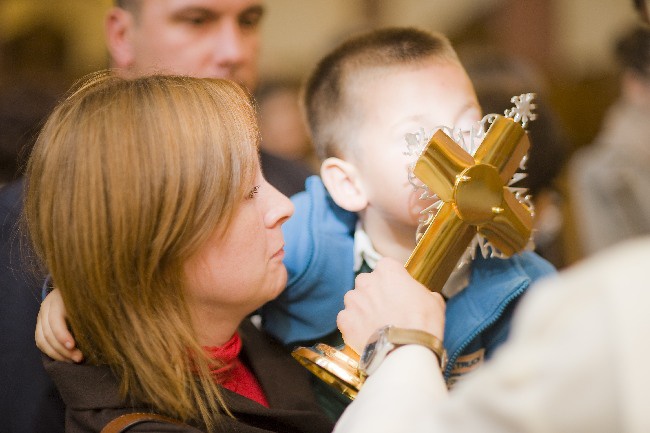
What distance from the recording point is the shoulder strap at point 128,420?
3.31ft

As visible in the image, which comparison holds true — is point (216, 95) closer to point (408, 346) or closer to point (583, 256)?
point (408, 346)

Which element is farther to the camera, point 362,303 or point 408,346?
point 362,303

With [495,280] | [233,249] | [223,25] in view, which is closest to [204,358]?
[233,249]

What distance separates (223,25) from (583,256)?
7.16 ft

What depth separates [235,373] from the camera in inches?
50.1

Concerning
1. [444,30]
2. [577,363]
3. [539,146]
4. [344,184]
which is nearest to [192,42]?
[344,184]

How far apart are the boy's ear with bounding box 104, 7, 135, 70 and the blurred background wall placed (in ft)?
9.90

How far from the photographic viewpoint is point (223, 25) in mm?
1757

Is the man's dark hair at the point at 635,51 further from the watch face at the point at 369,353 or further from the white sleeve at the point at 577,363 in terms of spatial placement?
the white sleeve at the point at 577,363

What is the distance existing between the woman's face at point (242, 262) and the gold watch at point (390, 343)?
24cm

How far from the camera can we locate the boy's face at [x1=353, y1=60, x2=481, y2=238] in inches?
49.1

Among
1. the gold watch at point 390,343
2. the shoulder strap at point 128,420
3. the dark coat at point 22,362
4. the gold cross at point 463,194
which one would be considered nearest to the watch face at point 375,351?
the gold watch at point 390,343

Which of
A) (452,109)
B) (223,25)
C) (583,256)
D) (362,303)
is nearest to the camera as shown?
(362,303)

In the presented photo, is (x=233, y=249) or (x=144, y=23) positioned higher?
(x=144, y=23)
